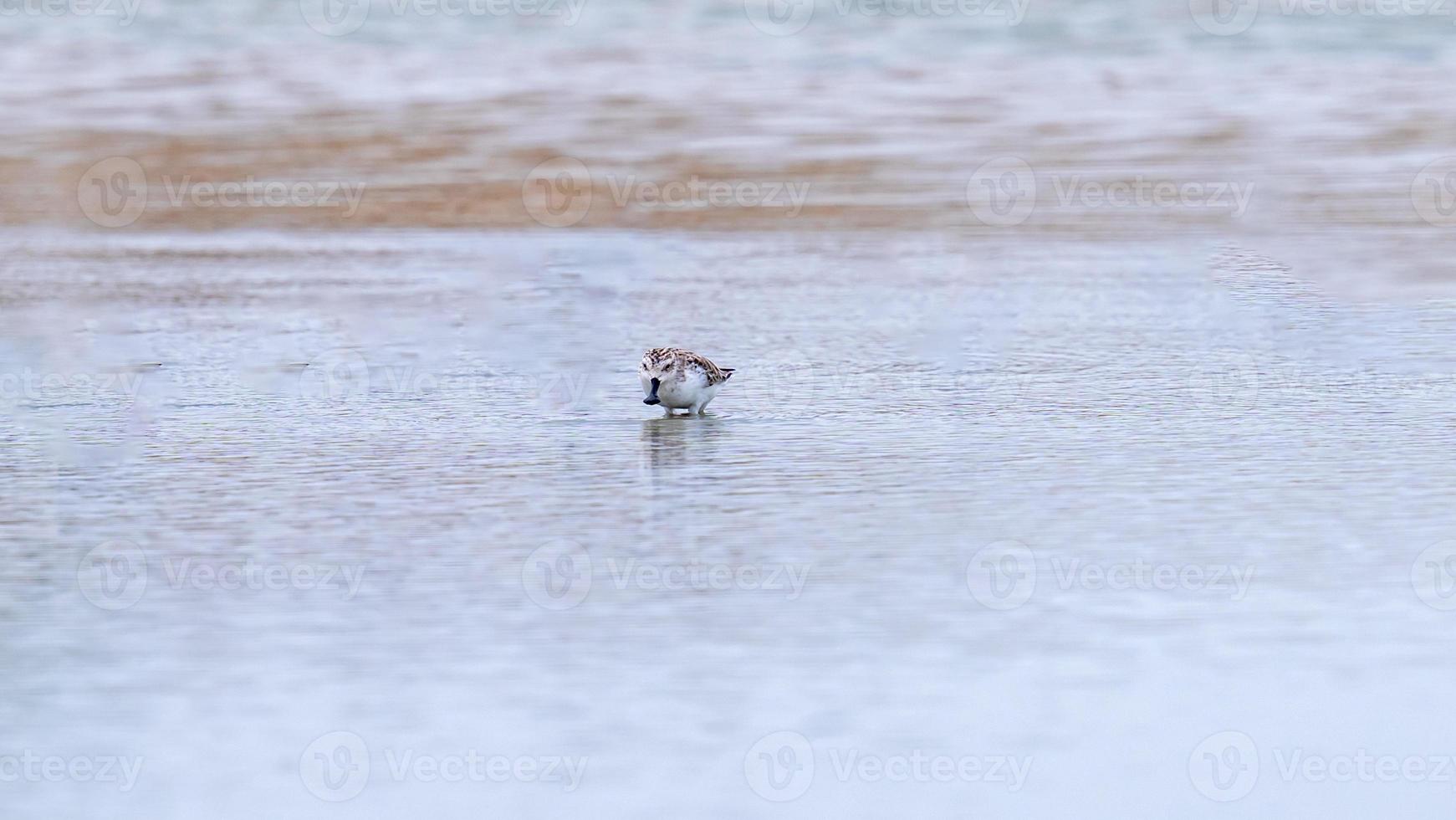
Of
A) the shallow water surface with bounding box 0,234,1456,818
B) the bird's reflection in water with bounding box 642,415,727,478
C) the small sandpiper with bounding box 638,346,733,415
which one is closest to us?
the shallow water surface with bounding box 0,234,1456,818

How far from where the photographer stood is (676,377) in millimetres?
9719

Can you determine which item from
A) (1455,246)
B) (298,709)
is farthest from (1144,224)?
(298,709)

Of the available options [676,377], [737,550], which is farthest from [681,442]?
[737,550]

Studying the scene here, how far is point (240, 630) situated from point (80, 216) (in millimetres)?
11510

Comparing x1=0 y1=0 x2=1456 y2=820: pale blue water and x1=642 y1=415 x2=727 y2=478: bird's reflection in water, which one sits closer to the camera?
x1=0 y1=0 x2=1456 y2=820: pale blue water

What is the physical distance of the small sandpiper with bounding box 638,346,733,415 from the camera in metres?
9.73

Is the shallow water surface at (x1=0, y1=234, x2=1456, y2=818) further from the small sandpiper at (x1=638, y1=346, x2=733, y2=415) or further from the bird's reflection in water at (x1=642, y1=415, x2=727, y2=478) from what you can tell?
the small sandpiper at (x1=638, y1=346, x2=733, y2=415)

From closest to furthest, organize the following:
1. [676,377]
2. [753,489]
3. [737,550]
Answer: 1. [737,550]
2. [753,489]
3. [676,377]

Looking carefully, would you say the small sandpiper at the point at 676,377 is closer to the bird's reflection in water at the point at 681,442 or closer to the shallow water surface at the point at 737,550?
the bird's reflection in water at the point at 681,442

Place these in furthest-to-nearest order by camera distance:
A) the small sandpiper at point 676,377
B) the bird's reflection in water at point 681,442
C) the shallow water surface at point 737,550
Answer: the small sandpiper at point 676,377 < the bird's reflection in water at point 681,442 < the shallow water surface at point 737,550

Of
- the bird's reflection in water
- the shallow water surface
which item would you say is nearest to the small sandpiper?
the bird's reflection in water

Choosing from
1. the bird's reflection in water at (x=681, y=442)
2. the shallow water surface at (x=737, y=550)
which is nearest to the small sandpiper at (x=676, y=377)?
the bird's reflection in water at (x=681, y=442)

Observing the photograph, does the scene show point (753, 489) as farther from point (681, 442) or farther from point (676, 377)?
point (676, 377)

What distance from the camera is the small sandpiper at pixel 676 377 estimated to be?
973 centimetres
